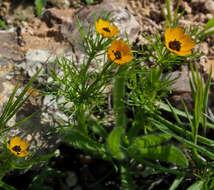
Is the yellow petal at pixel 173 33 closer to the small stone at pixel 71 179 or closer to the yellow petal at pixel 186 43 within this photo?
the yellow petal at pixel 186 43

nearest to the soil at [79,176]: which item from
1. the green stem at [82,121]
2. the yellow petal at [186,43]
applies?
the green stem at [82,121]

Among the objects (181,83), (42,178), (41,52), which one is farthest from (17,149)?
(181,83)

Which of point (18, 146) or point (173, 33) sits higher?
point (173, 33)

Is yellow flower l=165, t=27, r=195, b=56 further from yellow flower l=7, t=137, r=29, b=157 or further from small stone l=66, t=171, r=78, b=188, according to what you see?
small stone l=66, t=171, r=78, b=188

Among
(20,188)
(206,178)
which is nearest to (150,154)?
(206,178)

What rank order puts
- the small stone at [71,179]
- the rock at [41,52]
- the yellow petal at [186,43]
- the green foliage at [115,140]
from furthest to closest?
1. the small stone at [71,179]
2. the rock at [41,52]
3. the yellow petal at [186,43]
4. the green foliage at [115,140]

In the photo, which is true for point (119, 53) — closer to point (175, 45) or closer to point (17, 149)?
point (175, 45)

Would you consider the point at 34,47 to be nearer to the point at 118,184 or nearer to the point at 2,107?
the point at 2,107

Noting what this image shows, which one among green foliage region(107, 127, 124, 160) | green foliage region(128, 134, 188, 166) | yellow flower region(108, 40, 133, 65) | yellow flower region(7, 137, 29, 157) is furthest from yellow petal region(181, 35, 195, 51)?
yellow flower region(7, 137, 29, 157)
